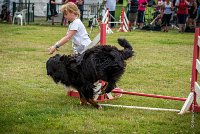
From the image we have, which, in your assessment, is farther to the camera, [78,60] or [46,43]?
[46,43]

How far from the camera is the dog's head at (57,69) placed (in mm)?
7878

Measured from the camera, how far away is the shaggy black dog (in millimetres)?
7359

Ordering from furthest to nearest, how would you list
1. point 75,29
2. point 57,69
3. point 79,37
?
point 79,37, point 75,29, point 57,69

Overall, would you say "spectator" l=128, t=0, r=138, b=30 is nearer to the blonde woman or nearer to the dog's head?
the blonde woman

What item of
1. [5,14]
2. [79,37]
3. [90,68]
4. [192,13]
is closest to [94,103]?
[90,68]

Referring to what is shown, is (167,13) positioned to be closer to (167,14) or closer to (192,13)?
(167,14)

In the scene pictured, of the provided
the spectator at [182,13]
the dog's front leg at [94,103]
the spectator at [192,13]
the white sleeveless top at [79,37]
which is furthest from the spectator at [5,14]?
the dog's front leg at [94,103]

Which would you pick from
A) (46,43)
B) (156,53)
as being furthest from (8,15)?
(156,53)

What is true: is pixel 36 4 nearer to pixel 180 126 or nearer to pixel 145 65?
pixel 145 65

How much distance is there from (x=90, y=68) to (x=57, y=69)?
2.43 feet

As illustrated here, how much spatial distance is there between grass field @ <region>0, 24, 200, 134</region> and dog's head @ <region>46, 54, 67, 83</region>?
440mm

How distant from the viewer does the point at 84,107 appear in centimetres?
788

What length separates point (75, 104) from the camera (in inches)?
321

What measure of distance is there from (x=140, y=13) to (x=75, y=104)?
20033 millimetres
